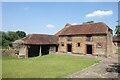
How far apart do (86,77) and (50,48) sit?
914 inches

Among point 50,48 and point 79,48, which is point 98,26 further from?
point 50,48

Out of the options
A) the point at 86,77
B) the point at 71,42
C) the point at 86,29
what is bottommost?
the point at 86,77

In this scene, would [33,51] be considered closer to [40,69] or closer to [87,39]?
[87,39]

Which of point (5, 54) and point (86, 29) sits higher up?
point (86, 29)

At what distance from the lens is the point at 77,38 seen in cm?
3722

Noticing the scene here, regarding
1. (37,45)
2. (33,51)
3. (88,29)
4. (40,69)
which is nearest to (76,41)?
(88,29)

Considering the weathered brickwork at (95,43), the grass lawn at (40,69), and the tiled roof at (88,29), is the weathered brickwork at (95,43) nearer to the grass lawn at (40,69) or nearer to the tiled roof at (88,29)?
the tiled roof at (88,29)

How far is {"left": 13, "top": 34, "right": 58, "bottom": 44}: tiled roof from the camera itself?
114 feet

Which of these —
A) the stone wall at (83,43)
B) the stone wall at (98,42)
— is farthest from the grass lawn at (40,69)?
the stone wall at (83,43)

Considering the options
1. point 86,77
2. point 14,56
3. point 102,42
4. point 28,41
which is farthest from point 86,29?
point 86,77

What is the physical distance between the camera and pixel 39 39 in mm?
36688

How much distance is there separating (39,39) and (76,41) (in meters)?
8.46

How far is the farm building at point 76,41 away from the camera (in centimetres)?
3341

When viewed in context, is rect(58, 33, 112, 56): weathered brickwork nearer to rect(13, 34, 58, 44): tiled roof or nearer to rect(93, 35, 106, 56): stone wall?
rect(93, 35, 106, 56): stone wall
